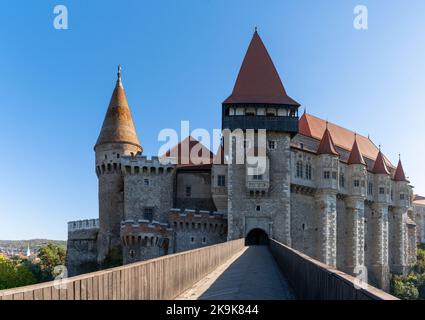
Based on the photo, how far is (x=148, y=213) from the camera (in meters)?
35.5

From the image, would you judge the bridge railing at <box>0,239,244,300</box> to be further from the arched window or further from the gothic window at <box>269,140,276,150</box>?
the arched window

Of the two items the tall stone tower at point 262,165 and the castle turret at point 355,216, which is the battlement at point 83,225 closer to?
the tall stone tower at point 262,165

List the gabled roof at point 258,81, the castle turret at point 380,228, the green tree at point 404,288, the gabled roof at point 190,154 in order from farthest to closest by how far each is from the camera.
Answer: the castle turret at point 380,228
the green tree at point 404,288
the gabled roof at point 190,154
the gabled roof at point 258,81

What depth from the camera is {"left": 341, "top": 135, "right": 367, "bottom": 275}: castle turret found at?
40.3 m

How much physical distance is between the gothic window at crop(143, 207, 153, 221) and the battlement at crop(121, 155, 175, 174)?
285 cm

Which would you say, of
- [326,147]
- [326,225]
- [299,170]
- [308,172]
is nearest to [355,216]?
[326,225]

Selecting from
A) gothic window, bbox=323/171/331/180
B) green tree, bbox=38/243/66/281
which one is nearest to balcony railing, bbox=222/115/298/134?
gothic window, bbox=323/171/331/180

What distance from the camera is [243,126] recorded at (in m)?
35.1

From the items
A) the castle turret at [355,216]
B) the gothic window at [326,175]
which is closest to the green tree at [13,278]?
the gothic window at [326,175]

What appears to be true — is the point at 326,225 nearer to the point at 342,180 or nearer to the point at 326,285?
the point at 342,180

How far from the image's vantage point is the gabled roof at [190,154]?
4103cm
